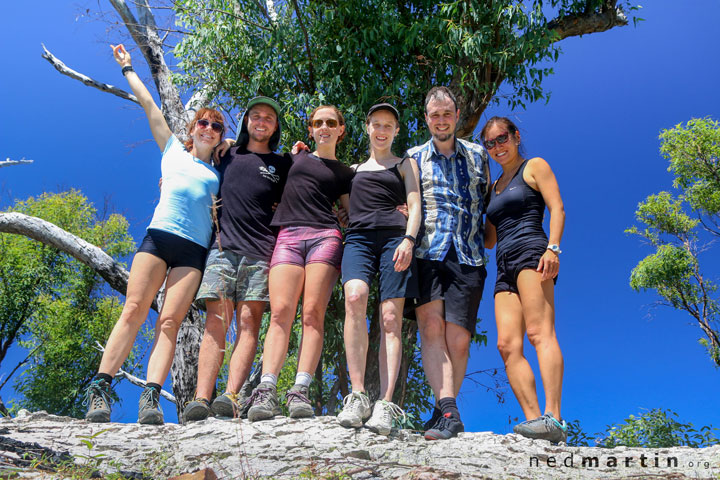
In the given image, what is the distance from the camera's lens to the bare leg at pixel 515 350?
3801mm

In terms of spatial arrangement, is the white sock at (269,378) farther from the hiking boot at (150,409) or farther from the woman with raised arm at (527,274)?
the woman with raised arm at (527,274)

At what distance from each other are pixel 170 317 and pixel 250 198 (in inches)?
43.9

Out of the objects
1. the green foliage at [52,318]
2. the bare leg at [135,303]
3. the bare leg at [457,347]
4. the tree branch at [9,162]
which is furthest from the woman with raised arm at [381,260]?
the green foliage at [52,318]

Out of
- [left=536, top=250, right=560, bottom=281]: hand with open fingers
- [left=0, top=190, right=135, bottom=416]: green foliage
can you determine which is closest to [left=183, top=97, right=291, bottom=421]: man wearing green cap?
[left=536, top=250, right=560, bottom=281]: hand with open fingers

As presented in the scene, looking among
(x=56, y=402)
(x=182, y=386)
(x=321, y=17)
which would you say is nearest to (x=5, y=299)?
(x=56, y=402)

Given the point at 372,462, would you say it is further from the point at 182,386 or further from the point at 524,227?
the point at 182,386

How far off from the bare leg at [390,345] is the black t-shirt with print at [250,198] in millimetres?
1066

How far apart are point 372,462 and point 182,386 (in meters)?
4.26

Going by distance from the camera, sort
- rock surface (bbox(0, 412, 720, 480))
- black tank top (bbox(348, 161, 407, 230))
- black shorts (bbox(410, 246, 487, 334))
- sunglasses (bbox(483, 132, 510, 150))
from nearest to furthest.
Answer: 1. rock surface (bbox(0, 412, 720, 480))
2. black shorts (bbox(410, 246, 487, 334))
3. black tank top (bbox(348, 161, 407, 230))
4. sunglasses (bbox(483, 132, 510, 150))

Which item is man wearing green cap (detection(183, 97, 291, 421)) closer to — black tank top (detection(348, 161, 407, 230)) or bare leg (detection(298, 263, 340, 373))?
bare leg (detection(298, 263, 340, 373))

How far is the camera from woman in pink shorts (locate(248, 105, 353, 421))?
3795mm

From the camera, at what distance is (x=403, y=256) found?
3.87 m

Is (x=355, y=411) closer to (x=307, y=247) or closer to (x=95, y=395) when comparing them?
(x=307, y=247)

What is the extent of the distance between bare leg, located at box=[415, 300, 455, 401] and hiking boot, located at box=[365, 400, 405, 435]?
354mm
